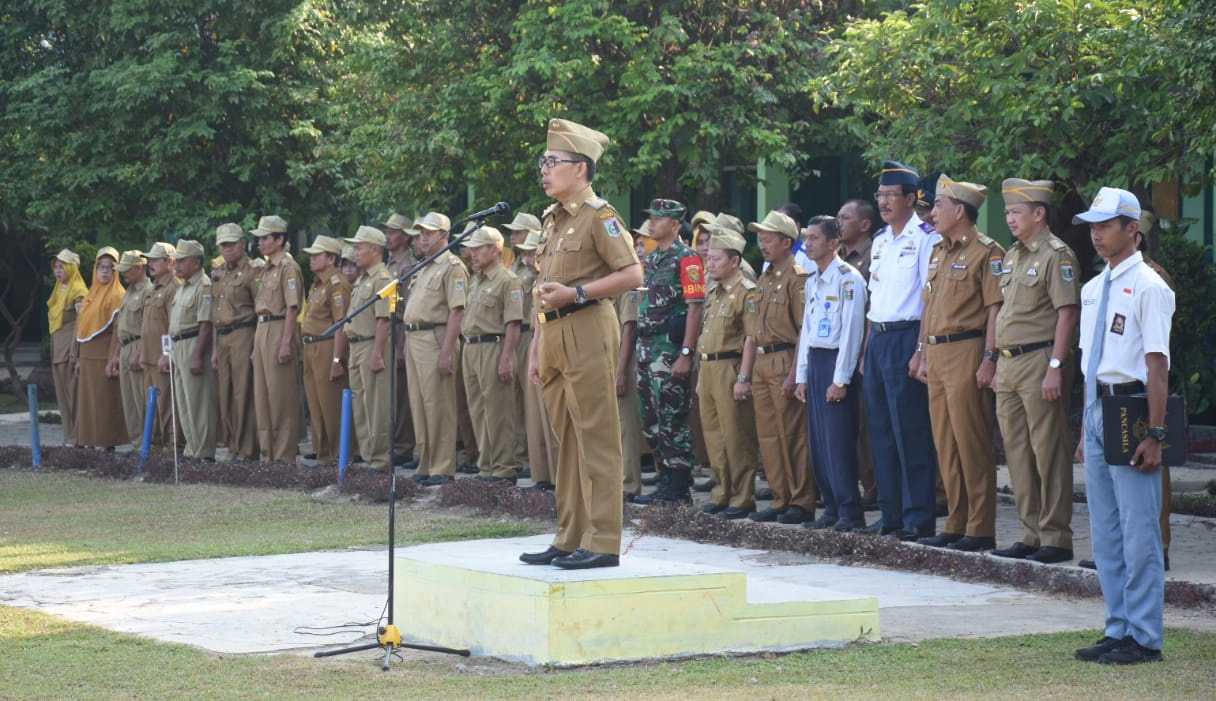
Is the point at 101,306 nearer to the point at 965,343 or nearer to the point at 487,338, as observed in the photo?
the point at 487,338

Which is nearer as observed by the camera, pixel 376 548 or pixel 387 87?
pixel 376 548

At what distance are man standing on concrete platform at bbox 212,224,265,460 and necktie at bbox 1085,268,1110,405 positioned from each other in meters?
10.9

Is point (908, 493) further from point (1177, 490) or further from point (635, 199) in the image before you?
point (635, 199)

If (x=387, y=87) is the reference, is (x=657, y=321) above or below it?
below

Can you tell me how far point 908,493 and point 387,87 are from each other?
1133 cm

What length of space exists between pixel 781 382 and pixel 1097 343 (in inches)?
177

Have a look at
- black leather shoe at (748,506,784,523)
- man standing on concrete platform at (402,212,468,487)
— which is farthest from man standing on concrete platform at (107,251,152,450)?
black leather shoe at (748,506,784,523)

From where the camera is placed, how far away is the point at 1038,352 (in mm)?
9977

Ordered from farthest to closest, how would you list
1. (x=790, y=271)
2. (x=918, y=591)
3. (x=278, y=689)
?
(x=790, y=271) < (x=918, y=591) < (x=278, y=689)

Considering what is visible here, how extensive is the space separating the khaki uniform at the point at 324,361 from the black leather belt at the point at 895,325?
6.48m

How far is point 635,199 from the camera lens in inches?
990

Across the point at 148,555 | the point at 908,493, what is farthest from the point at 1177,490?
the point at 148,555

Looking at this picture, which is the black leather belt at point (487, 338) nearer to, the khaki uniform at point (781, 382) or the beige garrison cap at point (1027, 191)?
the khaki uniform at point (781, 382)

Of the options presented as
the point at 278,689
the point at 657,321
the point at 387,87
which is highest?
the point at 387,87
